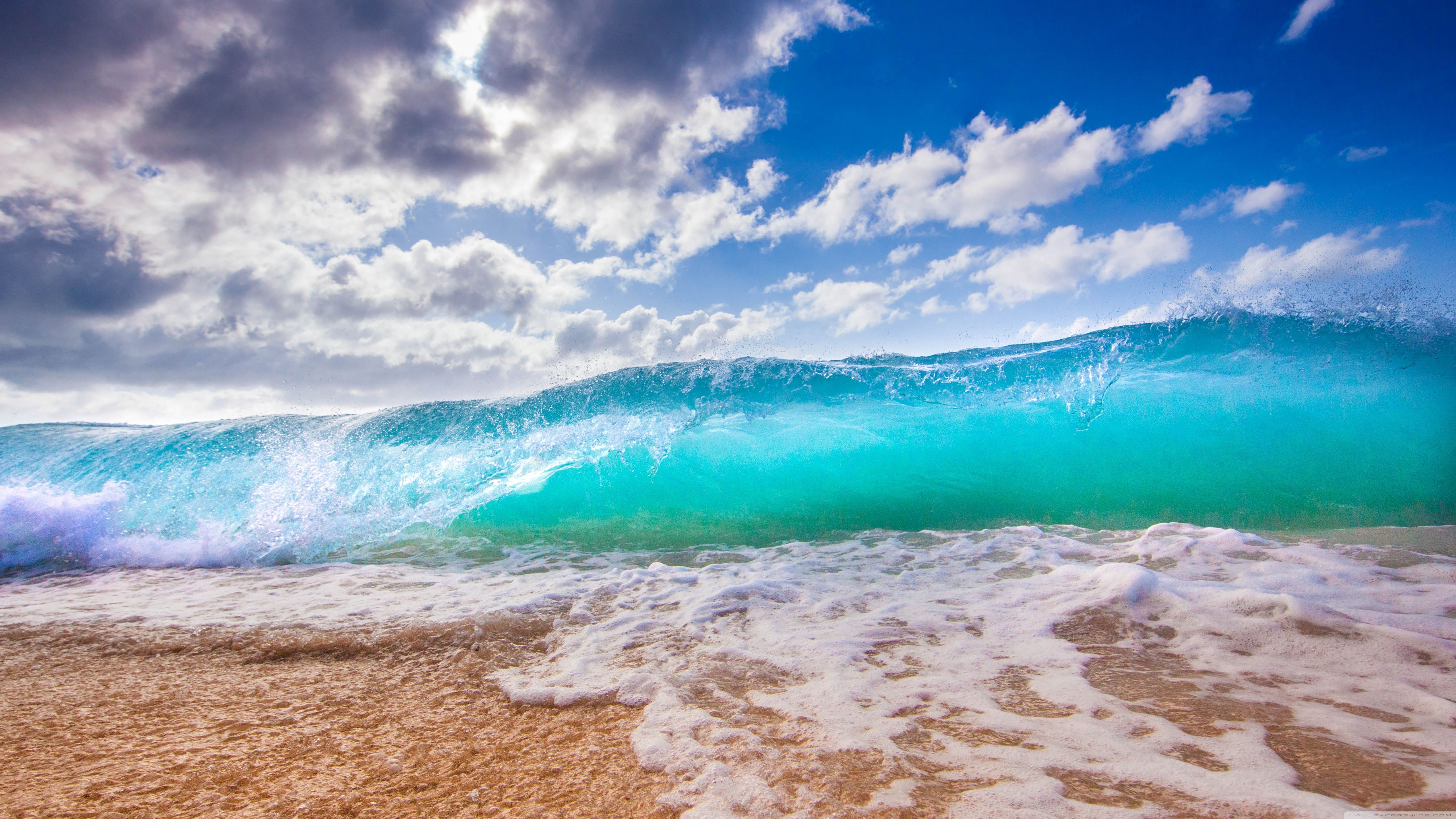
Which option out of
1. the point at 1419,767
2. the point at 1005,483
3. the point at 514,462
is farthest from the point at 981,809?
the point at 514,462

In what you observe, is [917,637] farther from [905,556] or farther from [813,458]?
[813,458]

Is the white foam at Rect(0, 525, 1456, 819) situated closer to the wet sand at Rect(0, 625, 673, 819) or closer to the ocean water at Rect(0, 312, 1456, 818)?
the ocean water at Rect(0, 312, 1456, 818)

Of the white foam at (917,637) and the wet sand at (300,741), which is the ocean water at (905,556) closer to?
the white foam at (917,637)

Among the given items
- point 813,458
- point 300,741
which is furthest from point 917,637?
point 813,458

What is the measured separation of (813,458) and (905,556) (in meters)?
5.10

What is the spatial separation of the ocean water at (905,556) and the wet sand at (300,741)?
0.19m

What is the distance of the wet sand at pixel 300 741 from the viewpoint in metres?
1.46

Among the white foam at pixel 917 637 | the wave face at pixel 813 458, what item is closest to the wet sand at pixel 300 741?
the white foam at pixel 917 637

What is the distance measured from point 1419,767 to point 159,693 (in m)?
4.51

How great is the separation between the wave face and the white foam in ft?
4.16

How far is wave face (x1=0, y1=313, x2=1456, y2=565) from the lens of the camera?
6.12 m

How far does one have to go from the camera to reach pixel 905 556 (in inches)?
180

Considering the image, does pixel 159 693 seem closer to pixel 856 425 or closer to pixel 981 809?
pixel 981 809

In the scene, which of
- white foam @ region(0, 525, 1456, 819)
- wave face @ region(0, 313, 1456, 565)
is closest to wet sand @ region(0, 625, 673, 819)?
white foam @ region(0, 525, 1456, 819)
